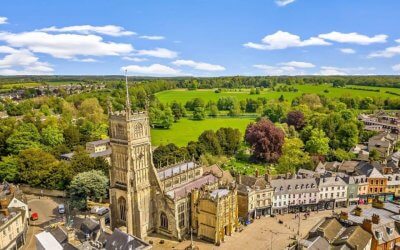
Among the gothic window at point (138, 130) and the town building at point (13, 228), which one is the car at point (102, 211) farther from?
the gothic window at point (138, 130)

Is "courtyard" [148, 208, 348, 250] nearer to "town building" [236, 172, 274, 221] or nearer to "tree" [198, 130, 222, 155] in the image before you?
"town building" [236, 172, 274, 221]

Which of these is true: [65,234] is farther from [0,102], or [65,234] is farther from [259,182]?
[0,102]

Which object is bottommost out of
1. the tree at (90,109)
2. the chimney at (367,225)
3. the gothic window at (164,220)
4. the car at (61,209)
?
the car at (61,209)

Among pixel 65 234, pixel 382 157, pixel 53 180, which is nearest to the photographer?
pixel 65 234

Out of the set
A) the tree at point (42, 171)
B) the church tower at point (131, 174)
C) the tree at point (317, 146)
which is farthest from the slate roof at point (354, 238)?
the tree at point (317, 146)

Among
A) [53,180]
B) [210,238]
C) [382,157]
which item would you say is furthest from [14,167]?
[382,157]

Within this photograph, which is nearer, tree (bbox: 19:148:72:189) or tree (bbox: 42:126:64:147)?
tree (bbox: 19:148:72:189)

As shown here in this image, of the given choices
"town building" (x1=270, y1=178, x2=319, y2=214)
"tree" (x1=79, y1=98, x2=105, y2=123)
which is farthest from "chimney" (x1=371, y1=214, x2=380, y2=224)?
"tree" (x1=79, y1=98, x2=105, y2=123)
